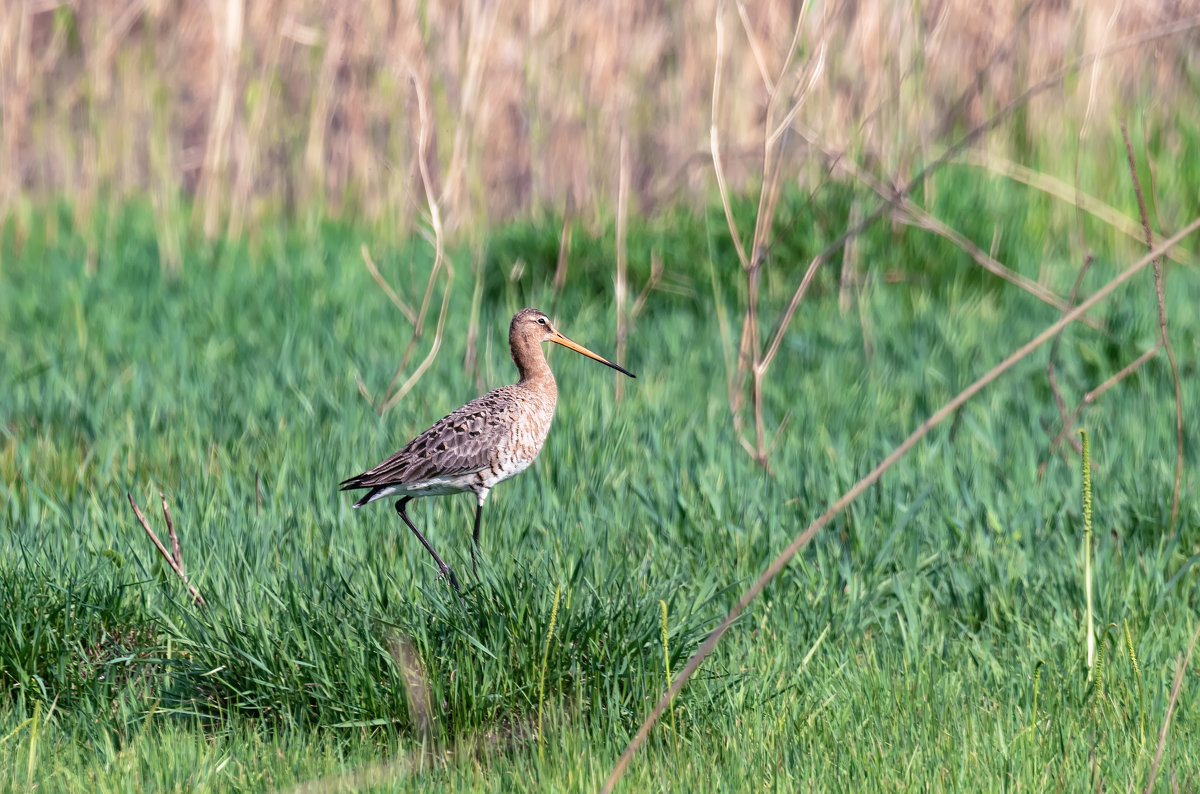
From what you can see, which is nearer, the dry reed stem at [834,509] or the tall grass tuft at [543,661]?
the dry reed stem at [834,509]

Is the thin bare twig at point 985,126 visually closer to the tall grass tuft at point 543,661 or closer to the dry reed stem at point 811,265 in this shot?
the dry reed stem at point 811,265

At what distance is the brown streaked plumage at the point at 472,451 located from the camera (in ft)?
11.7

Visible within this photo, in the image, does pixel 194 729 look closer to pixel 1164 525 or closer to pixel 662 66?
pixel 1164 525

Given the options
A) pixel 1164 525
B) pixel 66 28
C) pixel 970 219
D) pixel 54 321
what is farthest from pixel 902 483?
pixel 66 28

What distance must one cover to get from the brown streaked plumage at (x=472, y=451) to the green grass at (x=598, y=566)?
0.70ft

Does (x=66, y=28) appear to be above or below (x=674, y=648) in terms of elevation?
above

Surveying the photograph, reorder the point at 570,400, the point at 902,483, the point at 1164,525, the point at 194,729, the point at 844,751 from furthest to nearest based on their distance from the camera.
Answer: the point at 570,400 < the point at 902,483 < the point at 1164,525 < the point at 194,729 < the point at 844,751

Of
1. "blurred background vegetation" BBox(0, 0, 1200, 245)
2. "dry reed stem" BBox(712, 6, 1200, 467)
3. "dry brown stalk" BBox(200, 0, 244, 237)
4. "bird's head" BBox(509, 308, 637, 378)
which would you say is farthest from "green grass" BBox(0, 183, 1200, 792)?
"dry brown stalk" BBox(200, 0, 244, 237)

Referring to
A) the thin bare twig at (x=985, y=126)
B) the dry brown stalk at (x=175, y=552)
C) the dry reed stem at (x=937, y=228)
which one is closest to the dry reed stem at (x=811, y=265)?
the thin bare twig at (x=985, y=126)

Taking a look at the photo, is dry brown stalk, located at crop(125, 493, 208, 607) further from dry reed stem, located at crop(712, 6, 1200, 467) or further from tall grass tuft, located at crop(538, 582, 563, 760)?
dry reed stem, located at crop(712, 6, 1200, 467)

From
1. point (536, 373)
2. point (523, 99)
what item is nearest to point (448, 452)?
point (536, 373)

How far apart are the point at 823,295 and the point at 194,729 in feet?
15.1

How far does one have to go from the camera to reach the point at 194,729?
10.3 ft

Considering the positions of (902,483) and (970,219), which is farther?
(970,219)
